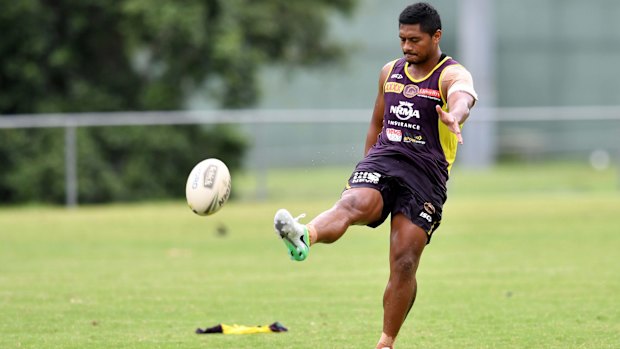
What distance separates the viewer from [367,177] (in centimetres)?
779

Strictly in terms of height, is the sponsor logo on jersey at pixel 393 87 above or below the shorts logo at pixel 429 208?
above

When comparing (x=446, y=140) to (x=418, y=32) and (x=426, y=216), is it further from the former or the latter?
(x=418, y=32)

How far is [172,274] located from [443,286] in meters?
3.34

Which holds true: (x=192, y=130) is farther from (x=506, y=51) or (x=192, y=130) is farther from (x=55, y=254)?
(x=506, y=51)

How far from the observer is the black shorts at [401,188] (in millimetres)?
7754

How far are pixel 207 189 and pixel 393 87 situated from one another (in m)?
1.49

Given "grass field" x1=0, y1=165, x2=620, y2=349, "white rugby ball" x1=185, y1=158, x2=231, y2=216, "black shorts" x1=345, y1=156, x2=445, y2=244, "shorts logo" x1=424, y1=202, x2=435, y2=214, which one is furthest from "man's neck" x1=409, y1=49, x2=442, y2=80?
"grass field" x1=0, y1=165, x2=620, y2=349

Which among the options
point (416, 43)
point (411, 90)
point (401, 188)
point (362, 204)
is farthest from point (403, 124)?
point (362, 204)

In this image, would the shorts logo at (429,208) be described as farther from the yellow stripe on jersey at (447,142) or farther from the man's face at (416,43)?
the man's face at (416,43)

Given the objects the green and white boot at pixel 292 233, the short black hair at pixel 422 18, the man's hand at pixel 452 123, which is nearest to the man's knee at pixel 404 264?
the green and white boot at pixel 292 233

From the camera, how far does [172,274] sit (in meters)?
13.7

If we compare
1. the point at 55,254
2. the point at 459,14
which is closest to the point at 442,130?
the point at 55,254

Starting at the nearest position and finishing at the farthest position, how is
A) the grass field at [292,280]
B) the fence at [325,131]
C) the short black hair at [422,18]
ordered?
the short black hair at [422,18], the grass field at [292,280], the fence at [325,131]

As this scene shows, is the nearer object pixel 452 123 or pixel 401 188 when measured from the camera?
pixel 452 123
